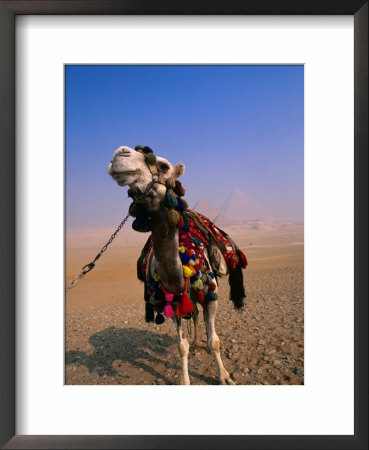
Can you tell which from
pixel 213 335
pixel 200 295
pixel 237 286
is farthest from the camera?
pixel 237 286

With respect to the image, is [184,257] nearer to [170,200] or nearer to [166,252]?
[166,252]

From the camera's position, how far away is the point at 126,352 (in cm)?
321

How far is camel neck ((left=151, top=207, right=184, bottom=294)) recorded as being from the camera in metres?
1.88

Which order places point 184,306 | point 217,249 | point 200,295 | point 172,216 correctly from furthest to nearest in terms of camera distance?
point 217,249 → point 200,295 → point 184,306 → point 172,216

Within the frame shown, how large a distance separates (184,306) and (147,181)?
101 centimetres

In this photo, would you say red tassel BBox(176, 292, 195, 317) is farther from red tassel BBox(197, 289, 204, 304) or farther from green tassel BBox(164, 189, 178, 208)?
green tassel BBox(164, 189, 178, 208)

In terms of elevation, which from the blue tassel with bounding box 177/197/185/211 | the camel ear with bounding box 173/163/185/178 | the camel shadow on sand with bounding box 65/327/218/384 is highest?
the camel ear with bounding box 173/163/185/178

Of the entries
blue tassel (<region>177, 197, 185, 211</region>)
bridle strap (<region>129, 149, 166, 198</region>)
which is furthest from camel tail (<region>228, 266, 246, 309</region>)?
bridle strap (<region>129, 149, 166, 198</region>)

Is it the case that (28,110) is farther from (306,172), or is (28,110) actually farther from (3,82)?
(306,172)

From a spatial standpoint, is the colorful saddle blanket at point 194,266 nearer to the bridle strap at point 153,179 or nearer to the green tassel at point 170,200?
the green tassel at point 170,200

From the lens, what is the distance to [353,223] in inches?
80.8

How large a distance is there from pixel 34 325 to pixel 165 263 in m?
1.07

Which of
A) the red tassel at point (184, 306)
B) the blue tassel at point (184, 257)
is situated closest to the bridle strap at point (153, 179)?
the blue tassel at point (184, 257)

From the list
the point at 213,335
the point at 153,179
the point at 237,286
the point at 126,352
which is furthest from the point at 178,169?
the point at 126,352
